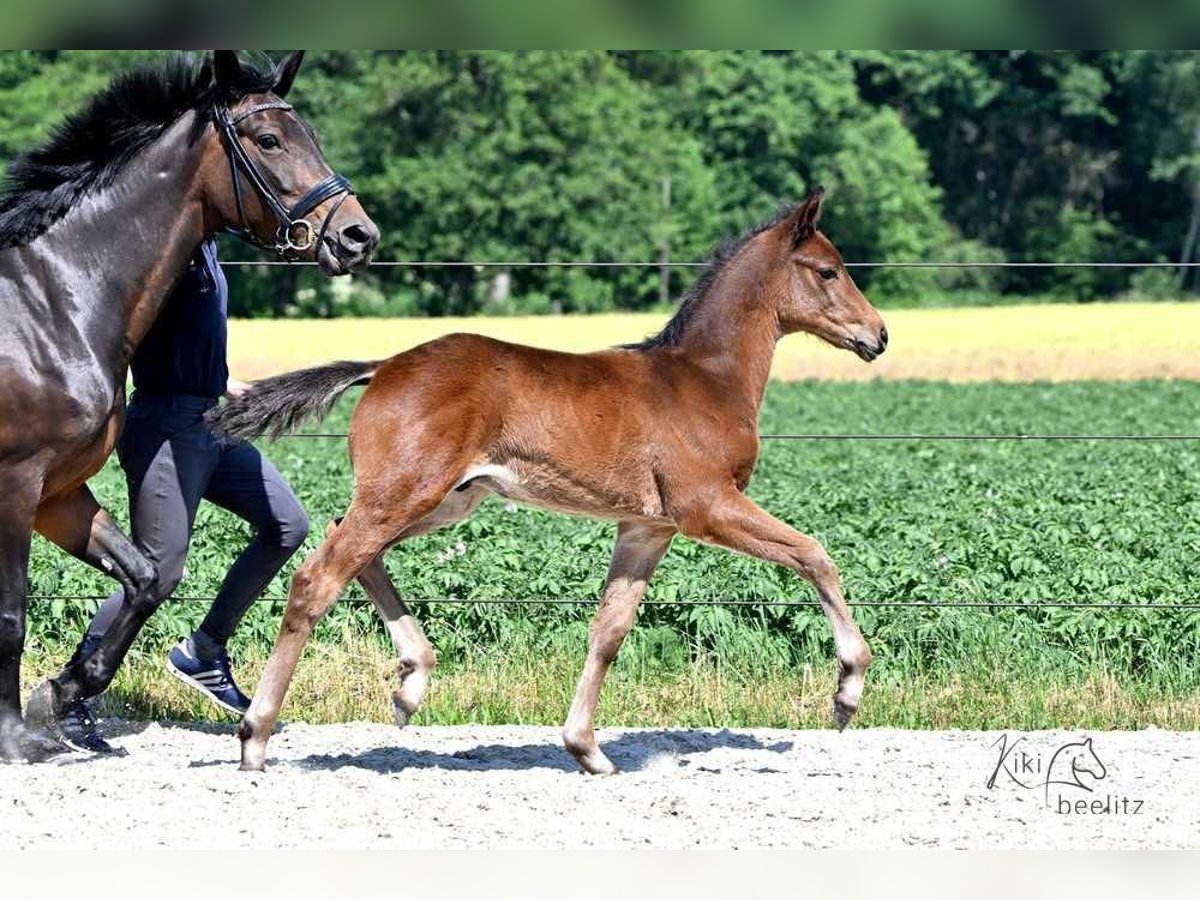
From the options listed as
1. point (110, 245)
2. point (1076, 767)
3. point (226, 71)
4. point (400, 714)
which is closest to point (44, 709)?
point (400, 714)

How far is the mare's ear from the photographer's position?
21.3 ft

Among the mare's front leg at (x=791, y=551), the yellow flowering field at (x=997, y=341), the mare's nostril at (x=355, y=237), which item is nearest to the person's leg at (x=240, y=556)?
the mare's nostril at (x=355, y=237)

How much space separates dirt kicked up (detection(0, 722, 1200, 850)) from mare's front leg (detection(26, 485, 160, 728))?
1.17 ft

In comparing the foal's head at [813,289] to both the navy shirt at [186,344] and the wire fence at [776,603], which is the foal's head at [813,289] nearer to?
the wire fence at [776,603]

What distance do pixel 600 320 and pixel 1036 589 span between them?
882 inches

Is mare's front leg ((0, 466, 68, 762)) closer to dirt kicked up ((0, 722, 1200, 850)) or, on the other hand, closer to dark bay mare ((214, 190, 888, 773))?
dirt kicked up ((0, 722, 1200, 850))

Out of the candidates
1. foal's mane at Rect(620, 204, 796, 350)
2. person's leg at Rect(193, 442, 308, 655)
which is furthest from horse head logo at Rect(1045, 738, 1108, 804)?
person's leg at Rect(193, 442, 308, 655)

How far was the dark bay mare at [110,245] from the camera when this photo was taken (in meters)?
6.35

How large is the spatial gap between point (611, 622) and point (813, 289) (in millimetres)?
1667

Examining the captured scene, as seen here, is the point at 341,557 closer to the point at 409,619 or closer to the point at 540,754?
the point at 409,619

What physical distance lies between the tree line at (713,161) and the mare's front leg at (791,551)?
34091 mm

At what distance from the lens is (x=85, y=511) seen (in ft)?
22.4

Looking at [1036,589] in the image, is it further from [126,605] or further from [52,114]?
[52,114]

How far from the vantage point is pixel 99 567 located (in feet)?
22.3
